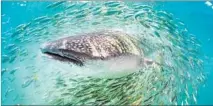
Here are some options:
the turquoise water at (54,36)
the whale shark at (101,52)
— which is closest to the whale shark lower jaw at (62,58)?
the whale shark at (101,52)

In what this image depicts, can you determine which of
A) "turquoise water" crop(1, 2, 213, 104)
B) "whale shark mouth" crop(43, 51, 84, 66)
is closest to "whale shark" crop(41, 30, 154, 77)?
"whale shark mouth" crop(43, 51, 84, 66)

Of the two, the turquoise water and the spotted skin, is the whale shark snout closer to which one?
the spotted skin

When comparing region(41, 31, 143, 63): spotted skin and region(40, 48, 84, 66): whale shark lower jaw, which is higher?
region(41, 31, 143, 63): spotted skin

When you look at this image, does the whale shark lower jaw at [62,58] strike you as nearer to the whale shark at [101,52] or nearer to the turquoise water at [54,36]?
the whale shark at [101,52]

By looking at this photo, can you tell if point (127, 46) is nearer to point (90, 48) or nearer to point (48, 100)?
point (90, 48)

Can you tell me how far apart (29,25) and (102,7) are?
2.22 feet

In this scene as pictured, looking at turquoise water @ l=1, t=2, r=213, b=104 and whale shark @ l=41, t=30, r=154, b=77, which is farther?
turquoise water @ l=1, t=2, r=213, b=104

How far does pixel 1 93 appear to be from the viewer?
2.71 m

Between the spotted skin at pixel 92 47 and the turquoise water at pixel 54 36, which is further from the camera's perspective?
the turquoise water at pixel 54 36

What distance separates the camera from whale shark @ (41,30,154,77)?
2059 millimetres

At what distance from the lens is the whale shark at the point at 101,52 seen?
2.06 m

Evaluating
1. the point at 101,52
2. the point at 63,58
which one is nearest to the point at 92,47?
the point at 101,52

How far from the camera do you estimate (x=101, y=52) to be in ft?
7.04

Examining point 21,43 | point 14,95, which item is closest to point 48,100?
point 14,95
